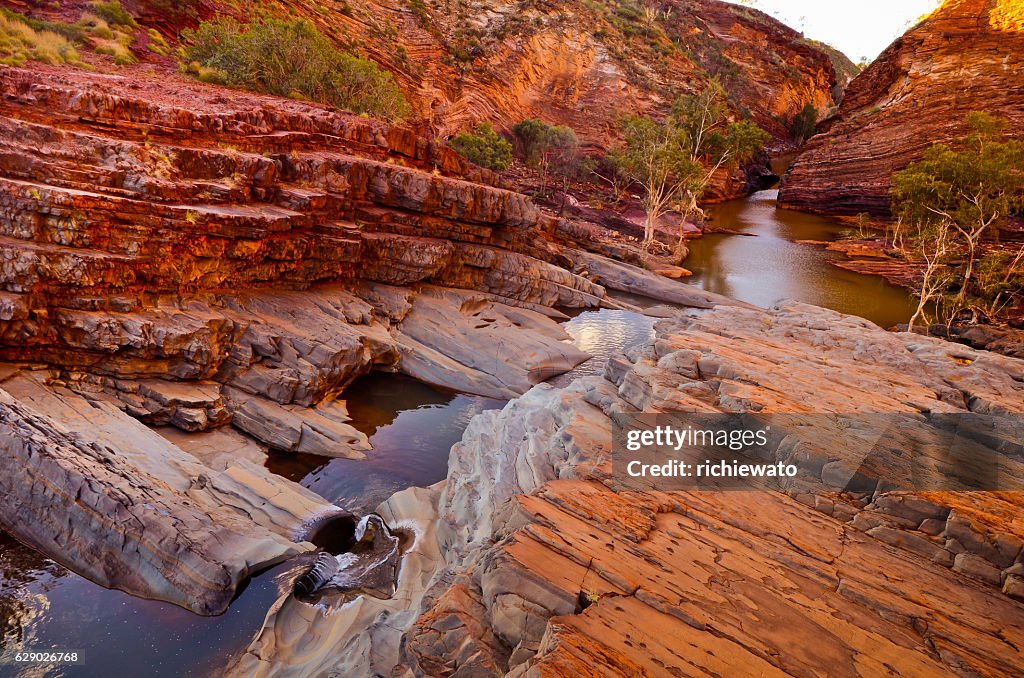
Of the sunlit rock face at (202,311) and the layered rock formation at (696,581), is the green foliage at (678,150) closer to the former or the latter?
the sunlit rock face at (202,311)

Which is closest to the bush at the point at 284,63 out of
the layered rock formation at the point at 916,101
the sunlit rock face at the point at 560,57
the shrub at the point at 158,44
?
the shrub at the point at 158,44

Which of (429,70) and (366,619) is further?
(429,70)

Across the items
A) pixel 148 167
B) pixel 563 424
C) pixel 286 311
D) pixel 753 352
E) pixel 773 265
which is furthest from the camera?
pixel 773 265

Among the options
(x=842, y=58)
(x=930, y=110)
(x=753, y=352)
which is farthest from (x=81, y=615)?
(x=842, y=58)

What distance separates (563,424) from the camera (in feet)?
31.0

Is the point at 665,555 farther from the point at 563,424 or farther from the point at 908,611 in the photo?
the point at 563,424

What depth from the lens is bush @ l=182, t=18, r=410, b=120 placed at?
78.5ft

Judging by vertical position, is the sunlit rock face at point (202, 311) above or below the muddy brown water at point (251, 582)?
above

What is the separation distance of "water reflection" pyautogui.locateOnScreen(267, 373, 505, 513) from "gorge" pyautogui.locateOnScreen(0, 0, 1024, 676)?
0.10 m

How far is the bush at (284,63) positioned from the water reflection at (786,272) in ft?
74.2

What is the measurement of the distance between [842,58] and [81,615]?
143930 millimetres

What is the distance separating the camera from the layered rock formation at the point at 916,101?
1644 inches

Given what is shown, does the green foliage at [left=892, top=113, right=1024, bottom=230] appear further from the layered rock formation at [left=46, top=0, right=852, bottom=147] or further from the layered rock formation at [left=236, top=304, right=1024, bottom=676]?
the layered rock formation at [left=46, top=0, right=852, bottom=147]

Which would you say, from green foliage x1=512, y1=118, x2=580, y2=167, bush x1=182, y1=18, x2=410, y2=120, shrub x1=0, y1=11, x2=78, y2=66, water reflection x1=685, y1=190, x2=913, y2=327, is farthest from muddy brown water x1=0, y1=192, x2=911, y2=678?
green foliage x1=512, y1=118, x2=580, y2=167
